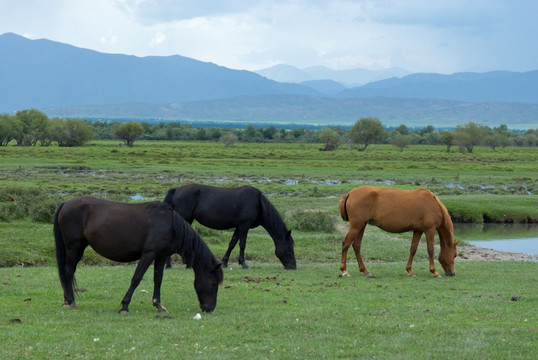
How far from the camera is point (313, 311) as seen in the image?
1116 cm

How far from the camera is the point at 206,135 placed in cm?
15812

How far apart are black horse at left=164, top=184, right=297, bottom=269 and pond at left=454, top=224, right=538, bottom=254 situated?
12.7 m

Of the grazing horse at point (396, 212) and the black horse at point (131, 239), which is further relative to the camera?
the grazing horse at point (396, 212)

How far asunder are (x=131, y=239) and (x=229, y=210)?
6068mm

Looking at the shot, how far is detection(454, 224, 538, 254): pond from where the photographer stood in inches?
1042

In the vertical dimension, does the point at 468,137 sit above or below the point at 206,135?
above

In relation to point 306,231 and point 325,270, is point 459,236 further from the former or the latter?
point 325,270

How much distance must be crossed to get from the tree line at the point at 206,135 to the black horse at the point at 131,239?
92.6 metres

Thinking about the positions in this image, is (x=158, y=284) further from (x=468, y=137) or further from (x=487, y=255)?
(x=468, y=137)

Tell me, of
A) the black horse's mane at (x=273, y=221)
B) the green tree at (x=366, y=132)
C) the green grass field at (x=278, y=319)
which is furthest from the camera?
the green tree at (x=366, y=132)

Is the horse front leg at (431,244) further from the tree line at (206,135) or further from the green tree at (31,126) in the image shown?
the green tree at (31,126)

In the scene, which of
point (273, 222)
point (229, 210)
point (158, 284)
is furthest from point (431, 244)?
point (158, 284)

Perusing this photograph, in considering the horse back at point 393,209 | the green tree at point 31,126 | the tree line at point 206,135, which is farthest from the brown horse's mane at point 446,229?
the green tree at point 31,126

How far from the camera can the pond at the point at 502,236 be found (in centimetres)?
2647
